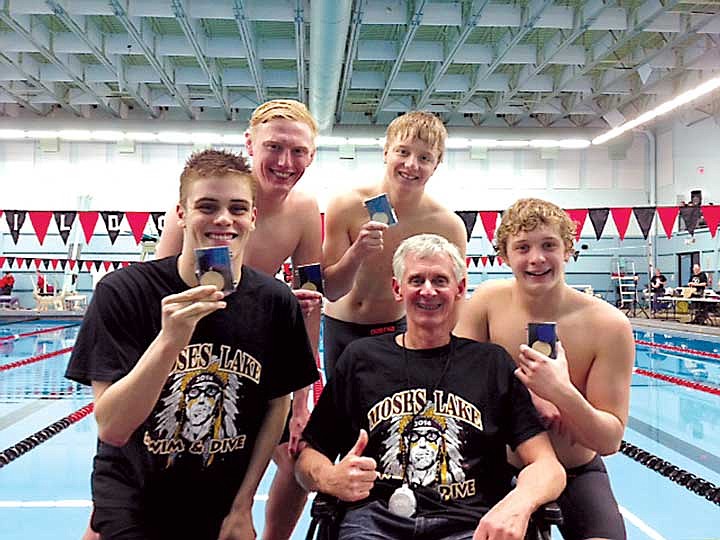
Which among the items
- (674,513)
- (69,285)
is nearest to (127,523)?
(674,513)

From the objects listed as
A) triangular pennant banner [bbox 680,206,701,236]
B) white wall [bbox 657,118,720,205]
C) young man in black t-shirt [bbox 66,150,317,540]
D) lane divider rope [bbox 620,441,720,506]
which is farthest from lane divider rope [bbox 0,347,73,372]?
white wall [bbox 657,118,720,205]

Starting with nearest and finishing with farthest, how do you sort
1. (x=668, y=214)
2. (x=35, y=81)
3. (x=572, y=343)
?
(x=572, y=343), (x=668, y=214), (x=35, y=81)

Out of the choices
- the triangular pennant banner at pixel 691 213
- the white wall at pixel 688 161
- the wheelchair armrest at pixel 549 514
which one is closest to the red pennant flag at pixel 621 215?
the triangular pennant banner at pixel 691 213

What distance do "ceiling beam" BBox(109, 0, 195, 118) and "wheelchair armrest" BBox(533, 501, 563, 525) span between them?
407 inches

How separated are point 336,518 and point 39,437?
12.8 ft

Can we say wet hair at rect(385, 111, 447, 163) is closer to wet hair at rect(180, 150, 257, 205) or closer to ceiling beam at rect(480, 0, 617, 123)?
wet hair at rect(180, 150, 257, 205)

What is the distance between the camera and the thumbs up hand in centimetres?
189

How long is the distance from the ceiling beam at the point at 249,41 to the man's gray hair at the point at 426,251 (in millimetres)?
9070

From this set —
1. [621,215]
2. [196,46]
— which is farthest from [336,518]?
[196,46]

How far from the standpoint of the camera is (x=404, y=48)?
490 inches

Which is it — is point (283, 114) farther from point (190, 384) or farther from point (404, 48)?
point (404, 48)

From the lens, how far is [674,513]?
3.58 m

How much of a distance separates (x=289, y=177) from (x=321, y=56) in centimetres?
906

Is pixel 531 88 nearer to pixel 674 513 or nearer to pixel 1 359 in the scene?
pixel 1 359
